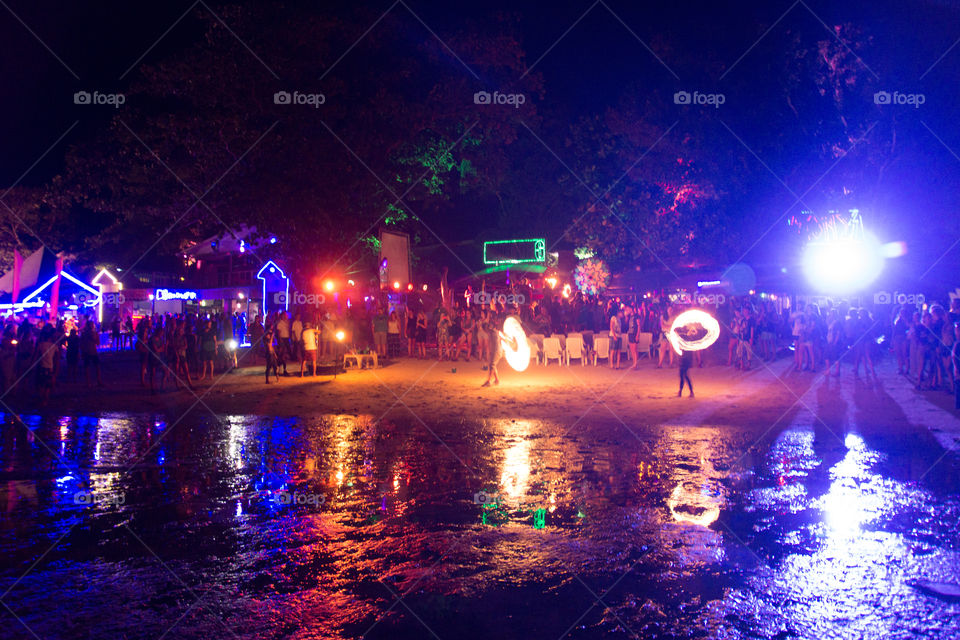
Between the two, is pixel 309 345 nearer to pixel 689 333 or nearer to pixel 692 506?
pixel 689 333

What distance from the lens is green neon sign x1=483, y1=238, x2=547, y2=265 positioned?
2972 centimetres

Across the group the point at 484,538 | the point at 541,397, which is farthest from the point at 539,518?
the point at 541,397

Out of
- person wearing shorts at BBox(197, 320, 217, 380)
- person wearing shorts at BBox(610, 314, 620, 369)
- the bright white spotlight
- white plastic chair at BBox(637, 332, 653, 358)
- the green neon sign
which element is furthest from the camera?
the green neon sign

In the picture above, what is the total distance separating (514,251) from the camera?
30.7m

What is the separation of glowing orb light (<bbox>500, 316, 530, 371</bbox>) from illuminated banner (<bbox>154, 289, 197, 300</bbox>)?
22330 millimetres

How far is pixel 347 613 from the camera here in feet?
14.0

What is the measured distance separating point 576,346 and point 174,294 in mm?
23622

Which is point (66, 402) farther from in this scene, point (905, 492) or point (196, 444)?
point (905, 492)

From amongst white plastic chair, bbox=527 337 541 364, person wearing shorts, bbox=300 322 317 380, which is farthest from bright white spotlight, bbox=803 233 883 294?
person wearing shorts, bbox=300 322 317 380

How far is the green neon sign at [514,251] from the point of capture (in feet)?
97.5

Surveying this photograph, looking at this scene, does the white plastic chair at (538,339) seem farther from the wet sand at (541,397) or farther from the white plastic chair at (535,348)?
the wet sand at (541,397)

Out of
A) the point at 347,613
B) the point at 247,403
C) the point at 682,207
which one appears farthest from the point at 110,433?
the point at 682,207

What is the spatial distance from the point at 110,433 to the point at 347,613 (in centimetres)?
808

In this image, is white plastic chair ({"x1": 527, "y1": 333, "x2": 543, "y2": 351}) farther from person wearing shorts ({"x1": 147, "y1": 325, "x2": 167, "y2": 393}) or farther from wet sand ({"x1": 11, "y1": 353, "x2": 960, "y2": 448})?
person wearing shorts ({"x1": 147, "y1": 325, "x2": 167, "y2": 393})
